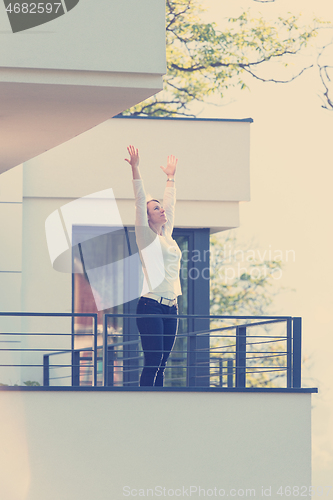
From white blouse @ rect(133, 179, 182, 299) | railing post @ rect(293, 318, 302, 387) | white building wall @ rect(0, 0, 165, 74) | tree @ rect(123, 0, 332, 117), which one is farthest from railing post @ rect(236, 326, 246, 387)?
tree @ rect(123, 0, 332, 117)

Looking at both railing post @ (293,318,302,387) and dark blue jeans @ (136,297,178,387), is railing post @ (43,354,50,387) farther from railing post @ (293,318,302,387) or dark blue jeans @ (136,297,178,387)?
railing post @ (293,318,302,387)

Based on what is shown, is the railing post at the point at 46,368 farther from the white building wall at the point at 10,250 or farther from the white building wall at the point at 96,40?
the white building wall at the point at 96,40

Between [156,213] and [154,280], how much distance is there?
57 cm

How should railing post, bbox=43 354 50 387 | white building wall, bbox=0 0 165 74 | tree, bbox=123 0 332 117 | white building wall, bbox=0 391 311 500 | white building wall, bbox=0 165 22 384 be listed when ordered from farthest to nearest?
tree, bbox=123 0 332 117
white building wall, bbox=0 165 22 384
railing post, bbox=43 354 50 387
white building wall, bbox=0 391 311 500
white building wall, bbox=0 0 165 74

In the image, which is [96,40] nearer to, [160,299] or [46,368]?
[160,299]

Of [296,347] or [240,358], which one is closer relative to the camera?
[296,347]

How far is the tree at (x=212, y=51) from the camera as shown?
55.8 feet

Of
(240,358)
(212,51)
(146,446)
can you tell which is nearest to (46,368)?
(240,358)

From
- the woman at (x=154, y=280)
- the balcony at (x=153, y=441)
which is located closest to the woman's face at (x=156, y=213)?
the woman at (x=154, y=280)

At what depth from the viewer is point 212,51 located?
56.6 ft

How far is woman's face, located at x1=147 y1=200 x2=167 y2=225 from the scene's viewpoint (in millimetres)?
5840

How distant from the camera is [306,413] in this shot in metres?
5.82

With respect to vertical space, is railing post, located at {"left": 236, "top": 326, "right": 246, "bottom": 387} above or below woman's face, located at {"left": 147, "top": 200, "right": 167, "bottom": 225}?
below

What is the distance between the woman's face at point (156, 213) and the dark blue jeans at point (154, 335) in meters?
0.66
